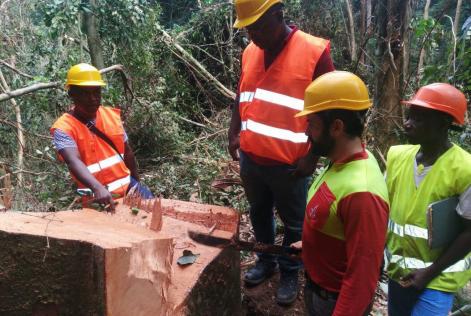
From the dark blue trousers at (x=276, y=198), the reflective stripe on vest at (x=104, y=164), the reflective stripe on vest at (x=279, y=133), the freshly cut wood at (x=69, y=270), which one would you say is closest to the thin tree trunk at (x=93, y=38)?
the reflective stripe on vest at (x=104, y=164)

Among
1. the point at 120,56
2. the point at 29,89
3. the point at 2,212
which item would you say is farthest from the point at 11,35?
the point at 2,212

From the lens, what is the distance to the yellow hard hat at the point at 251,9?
7.98 ft

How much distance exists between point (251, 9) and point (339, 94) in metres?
1.04

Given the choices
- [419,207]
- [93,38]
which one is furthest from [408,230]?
[93,38]

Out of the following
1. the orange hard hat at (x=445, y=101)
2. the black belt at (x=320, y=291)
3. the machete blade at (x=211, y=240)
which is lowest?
the machete blade at (x=211, y=240)

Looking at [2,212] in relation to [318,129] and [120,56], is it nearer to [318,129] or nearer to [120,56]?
[318,129]

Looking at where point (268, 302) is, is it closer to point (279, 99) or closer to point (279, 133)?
point (279, 133)

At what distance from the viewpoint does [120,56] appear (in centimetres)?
648

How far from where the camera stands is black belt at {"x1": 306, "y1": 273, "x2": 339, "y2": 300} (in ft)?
6.12

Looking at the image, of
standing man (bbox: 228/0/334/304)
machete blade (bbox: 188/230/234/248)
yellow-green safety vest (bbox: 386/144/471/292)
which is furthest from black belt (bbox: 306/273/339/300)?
standing man (bbox: 228/0/334/304)

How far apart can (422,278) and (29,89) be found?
11.7 ft

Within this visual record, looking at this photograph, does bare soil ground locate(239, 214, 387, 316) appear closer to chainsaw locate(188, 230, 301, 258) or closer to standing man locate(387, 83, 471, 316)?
chainsaw locate(188, 230, 301, 258)

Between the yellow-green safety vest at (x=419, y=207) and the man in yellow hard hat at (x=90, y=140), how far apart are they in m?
1.81

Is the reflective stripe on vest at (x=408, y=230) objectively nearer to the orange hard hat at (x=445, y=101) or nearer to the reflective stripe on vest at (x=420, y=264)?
the reflective stripe on vest at (x=420, y=264)
